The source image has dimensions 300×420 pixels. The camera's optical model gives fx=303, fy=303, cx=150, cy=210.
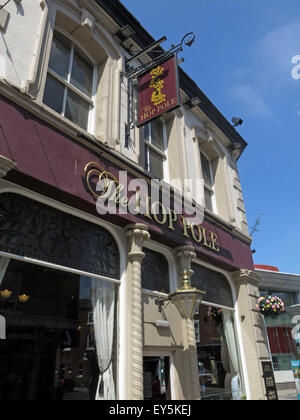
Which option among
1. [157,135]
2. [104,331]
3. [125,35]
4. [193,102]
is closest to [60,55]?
[125,35]

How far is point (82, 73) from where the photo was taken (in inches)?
275

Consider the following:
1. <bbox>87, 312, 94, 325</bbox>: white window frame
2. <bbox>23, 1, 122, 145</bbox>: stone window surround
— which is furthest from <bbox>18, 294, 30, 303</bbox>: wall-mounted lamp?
<bbox>23, 1, 122, 145</bbox>: stone window surround

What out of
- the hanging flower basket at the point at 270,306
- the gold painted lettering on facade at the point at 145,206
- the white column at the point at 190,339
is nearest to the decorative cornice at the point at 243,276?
the hanging flower basket at the point at 270,306

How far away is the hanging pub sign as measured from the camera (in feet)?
21.8

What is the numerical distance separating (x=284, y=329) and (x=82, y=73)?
16209 millimetres

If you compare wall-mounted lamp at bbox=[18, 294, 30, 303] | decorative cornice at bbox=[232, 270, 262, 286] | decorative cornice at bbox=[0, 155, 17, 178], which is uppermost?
decorative cornice at bbox=[232, 270, 262, 286]

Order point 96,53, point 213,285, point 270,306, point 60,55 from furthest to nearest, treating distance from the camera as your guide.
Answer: point 270,306, point 213,285, point 96,53, point 60,55

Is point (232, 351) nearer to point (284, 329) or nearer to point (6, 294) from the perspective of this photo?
point (6, 294)

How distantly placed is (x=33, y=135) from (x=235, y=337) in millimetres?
7382

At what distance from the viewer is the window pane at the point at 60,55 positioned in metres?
6.34

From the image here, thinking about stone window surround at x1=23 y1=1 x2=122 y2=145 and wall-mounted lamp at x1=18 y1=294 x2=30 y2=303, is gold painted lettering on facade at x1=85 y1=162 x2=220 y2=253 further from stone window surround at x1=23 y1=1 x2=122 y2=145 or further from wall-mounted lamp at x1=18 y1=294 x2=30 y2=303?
wall-mounted lamp at x1=18 y1=294 x2=30 y2=303

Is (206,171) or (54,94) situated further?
(206,171)
